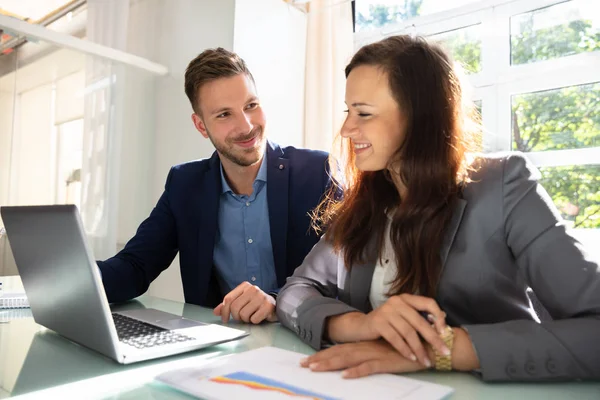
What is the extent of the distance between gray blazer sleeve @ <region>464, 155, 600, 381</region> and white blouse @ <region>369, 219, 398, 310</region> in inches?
11.1

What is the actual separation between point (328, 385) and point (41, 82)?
3.33 metres

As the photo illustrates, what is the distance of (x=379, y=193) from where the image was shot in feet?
4.33

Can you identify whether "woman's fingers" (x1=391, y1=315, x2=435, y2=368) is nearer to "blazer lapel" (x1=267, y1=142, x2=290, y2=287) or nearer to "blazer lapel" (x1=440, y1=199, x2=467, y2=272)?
"blazer lapel" (x1=440, y1=199, x2=467, y2=272)

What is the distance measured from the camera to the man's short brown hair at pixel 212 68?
1878 millimetres

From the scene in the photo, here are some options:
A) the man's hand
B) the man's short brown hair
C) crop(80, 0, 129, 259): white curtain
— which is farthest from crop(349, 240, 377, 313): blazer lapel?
crop(80, 0, 129, 259): white curtain

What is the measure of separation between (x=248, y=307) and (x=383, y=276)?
0.31 m

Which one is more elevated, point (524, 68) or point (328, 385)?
point (524, 68)

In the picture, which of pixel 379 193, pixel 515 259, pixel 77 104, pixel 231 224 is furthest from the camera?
pixel 77 104

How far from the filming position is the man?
179 centimetres

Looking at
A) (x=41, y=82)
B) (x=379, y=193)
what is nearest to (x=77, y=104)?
(x=41, y=82)

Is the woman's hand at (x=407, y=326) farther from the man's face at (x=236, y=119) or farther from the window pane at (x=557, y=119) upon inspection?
the window pane at (x=557, y=119)

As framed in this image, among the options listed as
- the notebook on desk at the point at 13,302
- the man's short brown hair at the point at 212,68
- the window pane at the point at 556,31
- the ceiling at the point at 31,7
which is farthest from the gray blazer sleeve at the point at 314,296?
the ceiling at the point at 31,7

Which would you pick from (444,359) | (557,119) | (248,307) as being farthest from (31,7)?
(444,359)

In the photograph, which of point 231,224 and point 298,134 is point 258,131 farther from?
point 298,134
